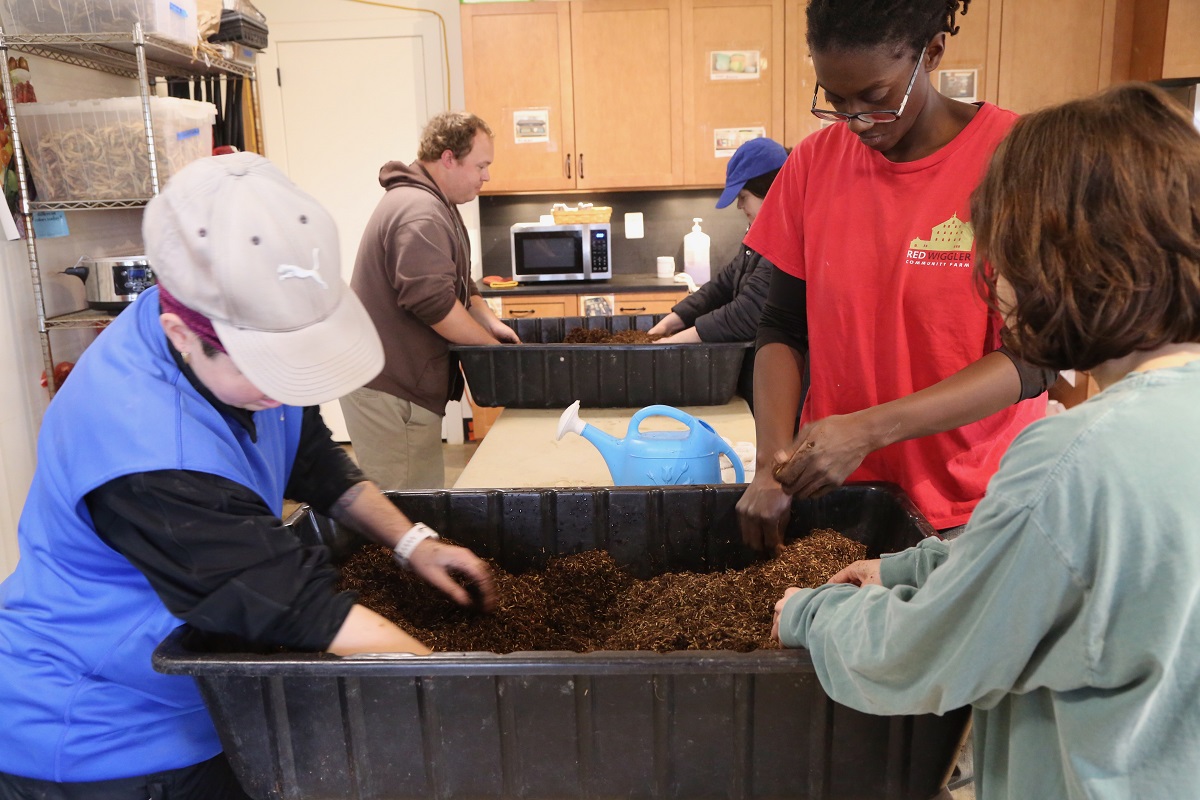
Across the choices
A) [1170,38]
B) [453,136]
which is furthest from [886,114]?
[1170,38]

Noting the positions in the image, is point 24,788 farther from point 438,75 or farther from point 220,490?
point 438,75

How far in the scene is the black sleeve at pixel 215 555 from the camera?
0.87 m

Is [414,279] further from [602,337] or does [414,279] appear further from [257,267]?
[257,267]

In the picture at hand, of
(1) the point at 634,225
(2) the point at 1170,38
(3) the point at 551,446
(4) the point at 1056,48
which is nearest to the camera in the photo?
(3) the point at 551,446

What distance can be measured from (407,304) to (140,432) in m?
1.79

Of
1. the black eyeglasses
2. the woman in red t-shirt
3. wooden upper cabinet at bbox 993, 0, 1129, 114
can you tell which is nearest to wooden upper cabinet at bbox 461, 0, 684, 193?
wooden upper cabinet at bbox 993, 0, 1129, 114

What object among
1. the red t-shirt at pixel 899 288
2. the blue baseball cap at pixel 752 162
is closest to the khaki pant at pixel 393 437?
the blue baseball cap at pixel 752 162

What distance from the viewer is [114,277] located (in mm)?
2705

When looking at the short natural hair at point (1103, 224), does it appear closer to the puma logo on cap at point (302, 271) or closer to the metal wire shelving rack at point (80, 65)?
the puma logo on cap at point (302, 271)

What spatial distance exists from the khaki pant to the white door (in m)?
2.63

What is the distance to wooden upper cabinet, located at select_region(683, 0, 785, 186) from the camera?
466cm

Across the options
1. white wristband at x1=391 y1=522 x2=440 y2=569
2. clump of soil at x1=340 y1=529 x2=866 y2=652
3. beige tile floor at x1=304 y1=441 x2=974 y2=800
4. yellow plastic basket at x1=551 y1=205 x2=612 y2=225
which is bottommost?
beige tile floor at x1=304 y1=441 x2=974 y2=800

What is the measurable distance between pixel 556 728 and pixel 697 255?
4.38 metres

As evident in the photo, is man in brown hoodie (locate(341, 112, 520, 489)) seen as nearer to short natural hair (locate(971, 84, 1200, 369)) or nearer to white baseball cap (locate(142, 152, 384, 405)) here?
white baseball cap (locate(142, 152, 384, 405))
